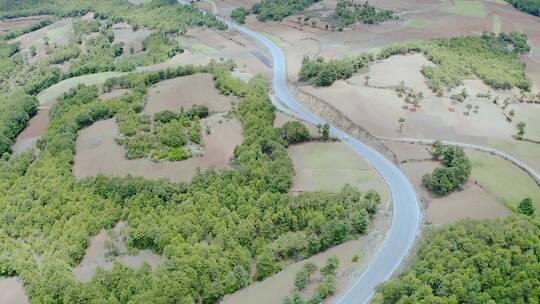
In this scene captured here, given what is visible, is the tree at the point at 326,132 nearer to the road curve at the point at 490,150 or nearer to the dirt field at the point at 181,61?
the road curve at the point at 490,150

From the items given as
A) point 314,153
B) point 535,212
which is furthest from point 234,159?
point 535,212

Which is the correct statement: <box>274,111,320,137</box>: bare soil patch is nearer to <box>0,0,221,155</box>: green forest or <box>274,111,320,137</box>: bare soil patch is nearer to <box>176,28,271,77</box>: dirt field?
<box>176,28,271,77</box>: dirt field

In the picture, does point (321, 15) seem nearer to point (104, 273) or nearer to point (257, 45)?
point (257, 45)

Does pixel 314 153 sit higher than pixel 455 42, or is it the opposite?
pixel 455 42

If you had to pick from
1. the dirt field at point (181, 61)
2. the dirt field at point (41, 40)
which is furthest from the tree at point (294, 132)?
the dirt field at point (41, 40)

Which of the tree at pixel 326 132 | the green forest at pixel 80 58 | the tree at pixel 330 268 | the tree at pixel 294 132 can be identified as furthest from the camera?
the green forest at pixel 80 58
